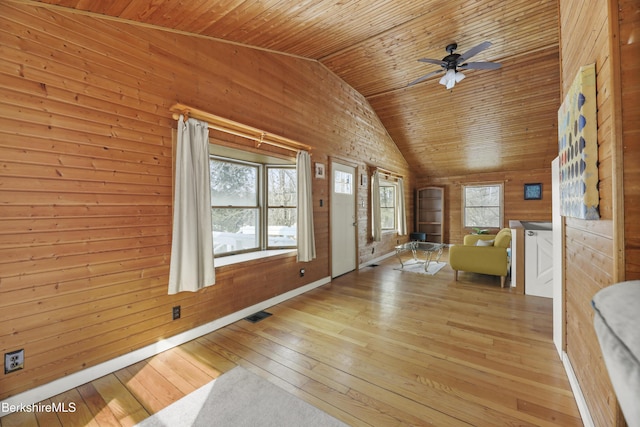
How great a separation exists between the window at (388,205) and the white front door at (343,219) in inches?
82.8

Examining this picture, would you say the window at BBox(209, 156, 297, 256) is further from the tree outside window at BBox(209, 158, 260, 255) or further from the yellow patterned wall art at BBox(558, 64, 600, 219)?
the yellow patterned wall art at BBox(558, 64, 600, 219)

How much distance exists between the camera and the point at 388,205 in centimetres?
727

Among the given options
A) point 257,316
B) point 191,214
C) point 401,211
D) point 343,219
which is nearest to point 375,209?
point 343,219

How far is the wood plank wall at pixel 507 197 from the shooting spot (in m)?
7.25

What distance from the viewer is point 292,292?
3.83 meters

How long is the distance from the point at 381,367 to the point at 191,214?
81.6 inches

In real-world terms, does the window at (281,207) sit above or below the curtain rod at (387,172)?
below

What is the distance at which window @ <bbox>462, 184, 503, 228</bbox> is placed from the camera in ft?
25.9

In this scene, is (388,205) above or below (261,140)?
below

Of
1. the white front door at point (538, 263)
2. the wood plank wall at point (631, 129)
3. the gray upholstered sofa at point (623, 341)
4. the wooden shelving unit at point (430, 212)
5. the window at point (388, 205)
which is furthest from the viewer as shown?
the wooden shelving unit at point (430, 212)

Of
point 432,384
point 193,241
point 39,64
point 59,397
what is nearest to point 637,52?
point 432,384

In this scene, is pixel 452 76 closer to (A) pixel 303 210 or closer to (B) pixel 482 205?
(A) pixel 303 210

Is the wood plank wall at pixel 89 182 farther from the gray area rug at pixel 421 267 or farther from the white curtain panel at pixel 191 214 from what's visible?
the gray area rug at pixel 421 267

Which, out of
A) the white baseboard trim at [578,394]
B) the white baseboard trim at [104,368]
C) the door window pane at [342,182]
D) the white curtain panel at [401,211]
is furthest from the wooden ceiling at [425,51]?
the white baseboard trim at [578,394]
